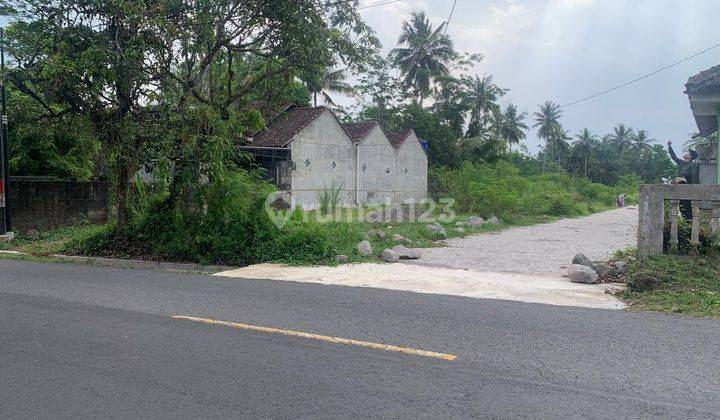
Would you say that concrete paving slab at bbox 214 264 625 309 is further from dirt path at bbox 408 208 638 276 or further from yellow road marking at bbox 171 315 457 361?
yellow road marking at bbox 171 315 457 361

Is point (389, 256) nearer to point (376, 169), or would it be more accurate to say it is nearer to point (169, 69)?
point (169, 69)

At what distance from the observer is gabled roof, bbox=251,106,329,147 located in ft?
91.0

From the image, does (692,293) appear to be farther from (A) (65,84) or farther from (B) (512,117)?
(B) (512,117)

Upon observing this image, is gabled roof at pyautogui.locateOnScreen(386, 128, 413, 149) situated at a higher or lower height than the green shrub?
higher

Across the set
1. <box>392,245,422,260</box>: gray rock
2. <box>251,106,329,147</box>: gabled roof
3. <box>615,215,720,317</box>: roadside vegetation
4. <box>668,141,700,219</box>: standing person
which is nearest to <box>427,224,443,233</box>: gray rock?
<box>392,245,422,260</box>: gray rock

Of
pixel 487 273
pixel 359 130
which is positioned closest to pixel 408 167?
pixel 359 130

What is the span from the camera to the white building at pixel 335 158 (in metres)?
27.8

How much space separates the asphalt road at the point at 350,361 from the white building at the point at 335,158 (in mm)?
17294

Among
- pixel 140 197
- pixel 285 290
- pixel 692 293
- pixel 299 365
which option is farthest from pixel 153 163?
pixel 692 293

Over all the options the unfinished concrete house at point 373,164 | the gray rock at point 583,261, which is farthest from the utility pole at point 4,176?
the unfinished concrete house at point 373,164

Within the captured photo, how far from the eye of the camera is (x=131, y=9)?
35.9 ft

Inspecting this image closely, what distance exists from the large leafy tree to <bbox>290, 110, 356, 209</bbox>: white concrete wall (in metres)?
14.0

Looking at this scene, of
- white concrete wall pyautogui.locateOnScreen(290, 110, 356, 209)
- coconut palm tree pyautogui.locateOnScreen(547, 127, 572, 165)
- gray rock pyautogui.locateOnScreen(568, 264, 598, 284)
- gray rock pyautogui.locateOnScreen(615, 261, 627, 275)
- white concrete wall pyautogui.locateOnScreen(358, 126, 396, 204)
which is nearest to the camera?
gray rock pyautogui.locateOnScreen(568, 264, 598, 284)

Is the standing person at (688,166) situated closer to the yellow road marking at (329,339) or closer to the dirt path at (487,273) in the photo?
the dirt path at (487,273)
